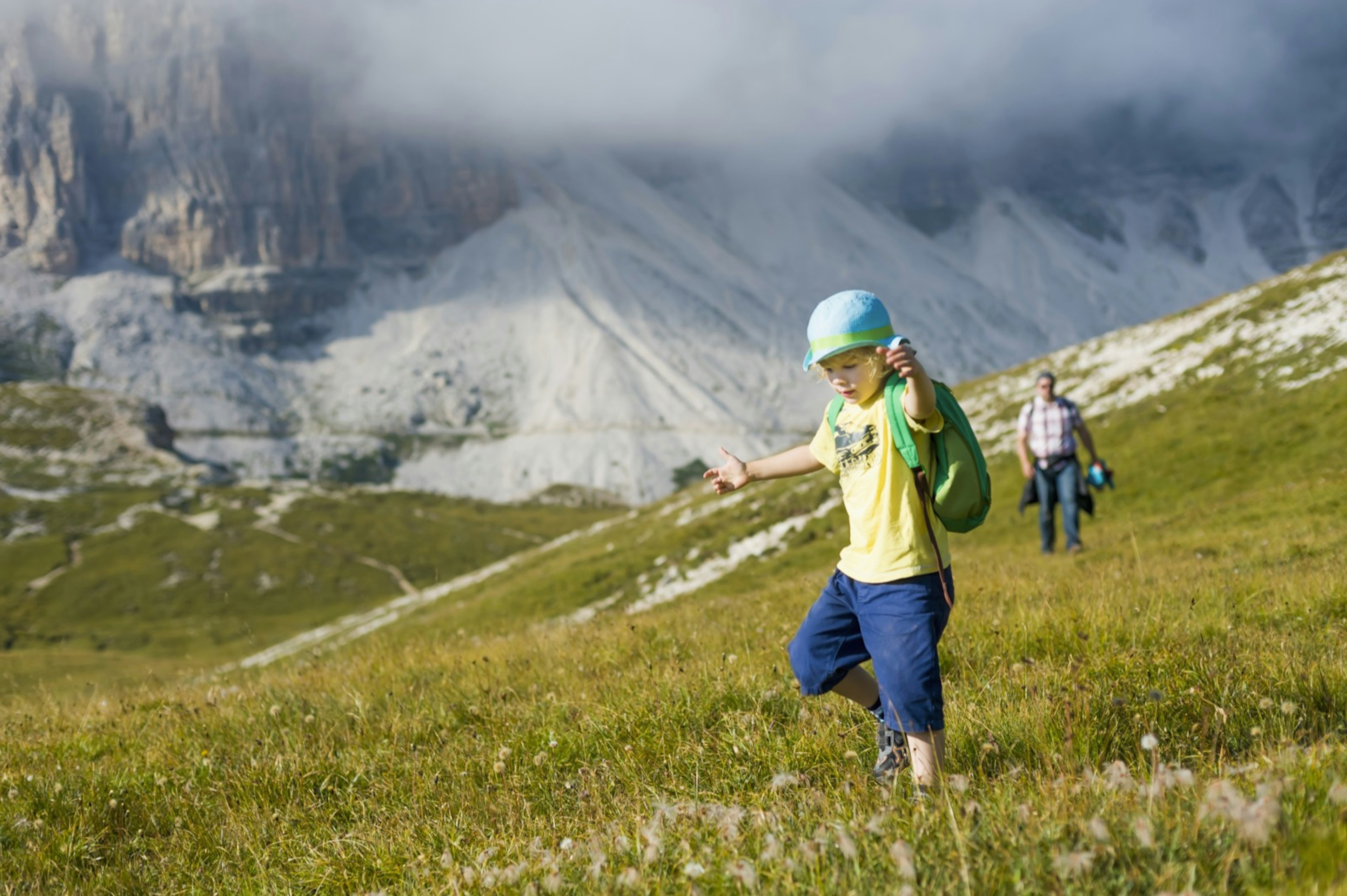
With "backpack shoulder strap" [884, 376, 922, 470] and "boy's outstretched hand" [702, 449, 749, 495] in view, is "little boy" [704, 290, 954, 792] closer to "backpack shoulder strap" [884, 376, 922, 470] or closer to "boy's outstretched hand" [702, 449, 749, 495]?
"backpack shoulder strap" [884, 376, 922, 470]

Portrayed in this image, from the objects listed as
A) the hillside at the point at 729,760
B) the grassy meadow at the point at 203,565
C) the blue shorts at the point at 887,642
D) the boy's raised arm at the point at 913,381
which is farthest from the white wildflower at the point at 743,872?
the grassy meadow at the point at 203,565

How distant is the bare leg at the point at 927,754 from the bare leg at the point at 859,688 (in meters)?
0.75

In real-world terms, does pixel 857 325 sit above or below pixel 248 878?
above

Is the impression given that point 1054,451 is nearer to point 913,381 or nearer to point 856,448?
point 856,448

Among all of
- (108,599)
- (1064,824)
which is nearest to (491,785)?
(1064,824)

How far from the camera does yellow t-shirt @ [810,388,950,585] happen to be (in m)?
4.76

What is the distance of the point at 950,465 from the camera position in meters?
4.54

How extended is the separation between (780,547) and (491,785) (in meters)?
28.7

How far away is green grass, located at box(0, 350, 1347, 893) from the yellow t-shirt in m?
0.96

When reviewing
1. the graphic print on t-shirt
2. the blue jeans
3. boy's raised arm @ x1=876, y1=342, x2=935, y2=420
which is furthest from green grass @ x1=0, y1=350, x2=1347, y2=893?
the blue jeans

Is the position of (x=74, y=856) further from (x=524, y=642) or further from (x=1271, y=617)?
(x=1271, y=617)

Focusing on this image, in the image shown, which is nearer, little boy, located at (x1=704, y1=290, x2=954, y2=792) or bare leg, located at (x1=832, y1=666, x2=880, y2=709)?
little boy, located at (x1=704, y1=290, x2=954, y2=792)

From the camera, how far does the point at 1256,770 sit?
3248mm

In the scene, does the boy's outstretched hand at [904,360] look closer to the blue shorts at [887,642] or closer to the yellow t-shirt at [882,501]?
the yellow t-shirt at [882,501]
